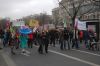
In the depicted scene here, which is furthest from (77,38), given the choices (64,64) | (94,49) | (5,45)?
(64,64)

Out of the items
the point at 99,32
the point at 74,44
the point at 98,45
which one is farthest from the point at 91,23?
the point at 98,45

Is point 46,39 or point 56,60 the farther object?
point 46,39

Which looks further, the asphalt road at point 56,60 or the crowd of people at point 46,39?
the crowd of people at point 46,39

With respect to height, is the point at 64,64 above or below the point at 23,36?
below

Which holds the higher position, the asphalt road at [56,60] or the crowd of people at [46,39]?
the crowd of people at [46,39]

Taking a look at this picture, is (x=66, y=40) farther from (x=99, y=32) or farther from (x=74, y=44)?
(x=99, y=32)

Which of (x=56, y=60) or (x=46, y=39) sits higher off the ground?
(x=46, y=39)

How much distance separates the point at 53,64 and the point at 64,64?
50 cm

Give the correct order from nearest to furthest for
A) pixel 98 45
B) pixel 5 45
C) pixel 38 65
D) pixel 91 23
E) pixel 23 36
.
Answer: pixel 38 65 < pixel 23 36 < pixel 98 45 < pixel 5 45 < pixel 91 23

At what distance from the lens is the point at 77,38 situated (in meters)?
22.5

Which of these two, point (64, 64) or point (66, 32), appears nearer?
point (64, 64)

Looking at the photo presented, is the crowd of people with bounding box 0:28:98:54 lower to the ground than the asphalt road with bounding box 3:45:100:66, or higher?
higher

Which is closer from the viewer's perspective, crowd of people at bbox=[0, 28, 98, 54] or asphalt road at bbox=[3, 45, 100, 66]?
asphalt road at bbox=[3, 45, 100, 66]

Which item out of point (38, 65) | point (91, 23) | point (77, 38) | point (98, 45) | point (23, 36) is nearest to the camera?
point (38, 65)
